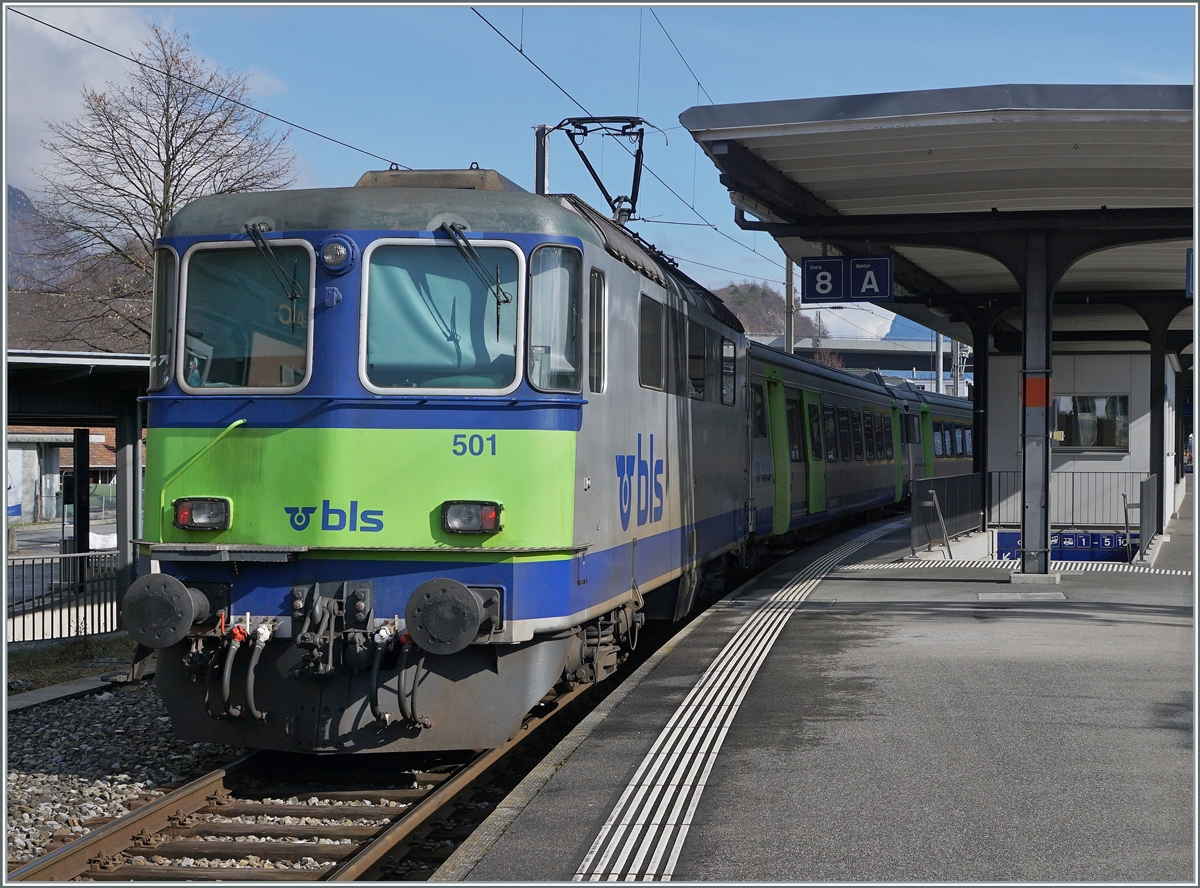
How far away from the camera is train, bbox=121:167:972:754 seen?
6.75 meters

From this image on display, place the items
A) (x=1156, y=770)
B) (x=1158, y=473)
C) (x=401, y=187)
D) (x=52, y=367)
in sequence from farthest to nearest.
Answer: (x=1158, y=473) < (x=52, y=367) < (x=401, y=187) < (x=1156, y=770)

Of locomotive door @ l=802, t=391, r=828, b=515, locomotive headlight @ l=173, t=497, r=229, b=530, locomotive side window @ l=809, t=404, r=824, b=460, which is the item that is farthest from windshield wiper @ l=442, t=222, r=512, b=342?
locomotive side window @ l=809, t=404, r=824, b=460

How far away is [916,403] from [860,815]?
973 inches

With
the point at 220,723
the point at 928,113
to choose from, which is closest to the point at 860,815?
the point at 220,723

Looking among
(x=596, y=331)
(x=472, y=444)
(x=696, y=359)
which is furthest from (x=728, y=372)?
(x=472, y=444)

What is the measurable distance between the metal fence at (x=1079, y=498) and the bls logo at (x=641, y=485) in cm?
1116

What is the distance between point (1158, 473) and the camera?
19812 millimetres

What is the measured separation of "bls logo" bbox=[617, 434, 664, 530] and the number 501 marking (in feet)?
4.41

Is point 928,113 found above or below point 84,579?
above

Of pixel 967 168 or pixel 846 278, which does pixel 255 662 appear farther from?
pixel 846 278

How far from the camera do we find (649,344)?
29.0ft

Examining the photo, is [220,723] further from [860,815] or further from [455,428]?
[860,815]

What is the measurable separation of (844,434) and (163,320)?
16269 millimetres

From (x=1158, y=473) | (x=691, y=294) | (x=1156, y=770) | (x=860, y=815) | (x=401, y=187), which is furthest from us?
(x=1158, y=473)
